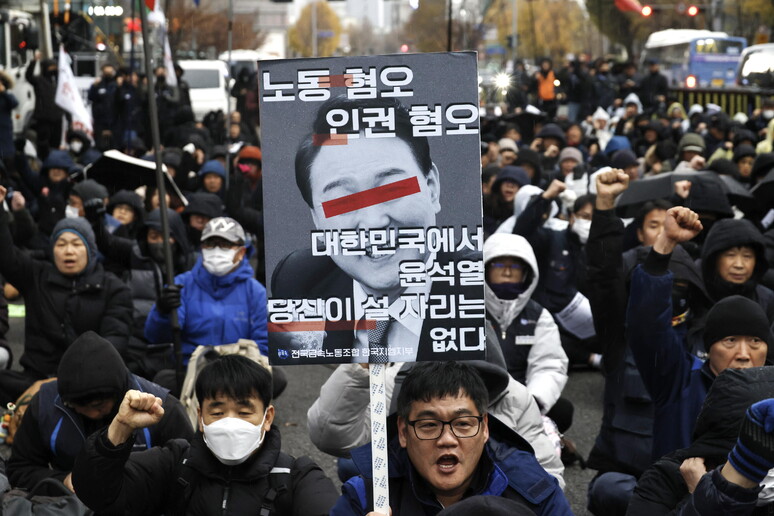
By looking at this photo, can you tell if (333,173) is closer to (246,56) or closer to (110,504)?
(110,504)

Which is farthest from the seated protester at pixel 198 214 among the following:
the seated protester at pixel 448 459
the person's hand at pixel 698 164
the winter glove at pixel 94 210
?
the seated protester at pixel 448 459

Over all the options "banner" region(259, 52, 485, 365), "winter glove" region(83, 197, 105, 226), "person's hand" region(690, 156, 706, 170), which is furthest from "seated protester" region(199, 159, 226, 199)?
"banner" region(259, 52, 485, 365)

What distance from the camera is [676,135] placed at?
18.0 metres

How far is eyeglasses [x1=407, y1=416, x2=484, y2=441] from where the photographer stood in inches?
145

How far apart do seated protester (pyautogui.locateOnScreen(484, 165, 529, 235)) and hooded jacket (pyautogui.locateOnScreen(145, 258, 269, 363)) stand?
3111mm

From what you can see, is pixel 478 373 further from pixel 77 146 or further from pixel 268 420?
→ pixel 77 146

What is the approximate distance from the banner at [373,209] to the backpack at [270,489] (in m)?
0.69

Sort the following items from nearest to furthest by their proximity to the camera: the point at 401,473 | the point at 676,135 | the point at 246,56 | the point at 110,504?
the point at 401,473 < the point at 110,504 < the point at 676,135 < the point at 246,56

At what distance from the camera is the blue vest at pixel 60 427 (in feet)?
16.4

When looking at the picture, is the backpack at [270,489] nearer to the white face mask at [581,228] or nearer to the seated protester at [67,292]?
the seated protester at [67,292]

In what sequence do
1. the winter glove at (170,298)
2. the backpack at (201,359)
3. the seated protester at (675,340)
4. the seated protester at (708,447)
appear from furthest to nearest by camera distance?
the winter glove at (170,298), the backpack at (201,359), the seated protester at (675,340), the seated protester at (708,447)

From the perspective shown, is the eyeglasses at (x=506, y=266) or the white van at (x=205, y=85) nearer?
the eyeglasses at (x=506, y=266)

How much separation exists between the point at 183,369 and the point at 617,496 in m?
3.03

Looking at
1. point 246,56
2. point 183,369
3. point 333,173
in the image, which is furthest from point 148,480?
point 246,56
